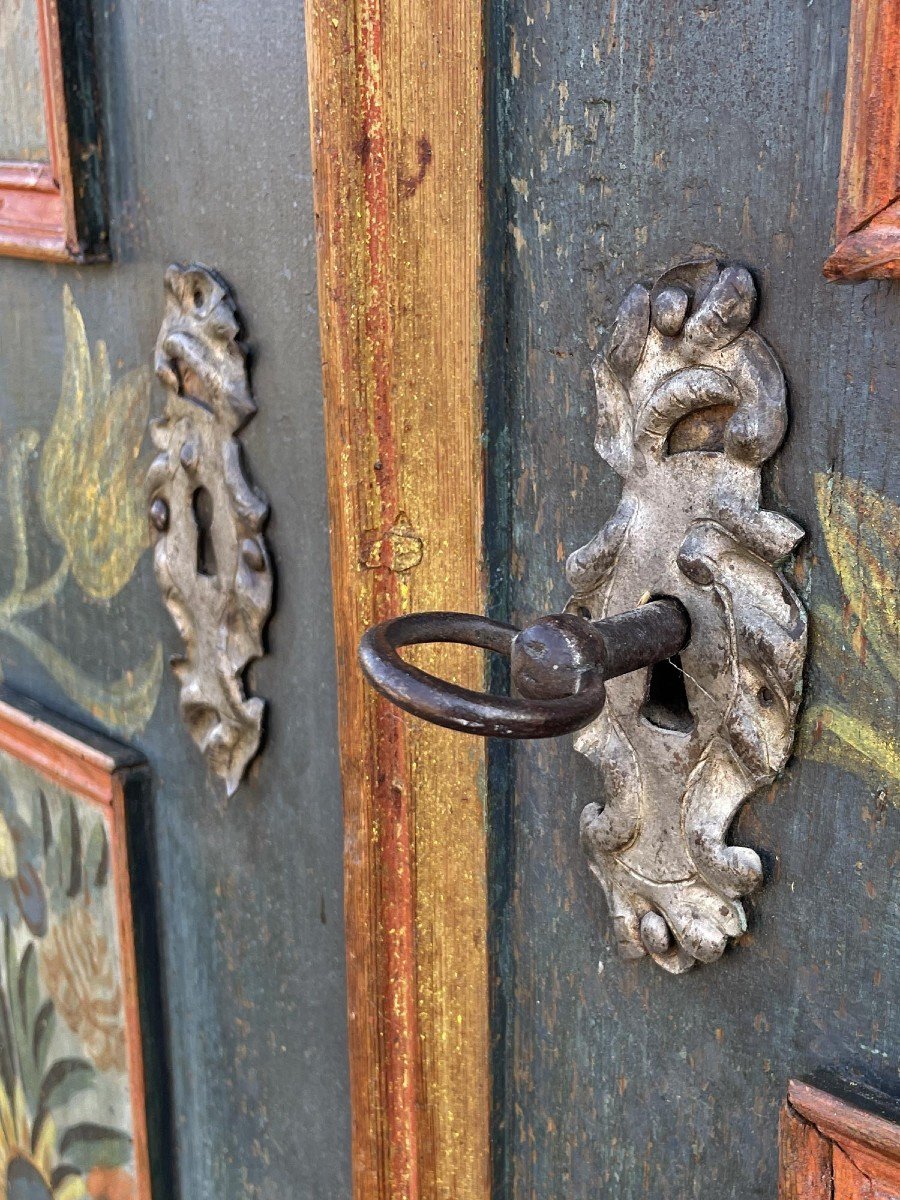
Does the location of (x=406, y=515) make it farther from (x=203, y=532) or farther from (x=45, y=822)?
(x=45, y=822)

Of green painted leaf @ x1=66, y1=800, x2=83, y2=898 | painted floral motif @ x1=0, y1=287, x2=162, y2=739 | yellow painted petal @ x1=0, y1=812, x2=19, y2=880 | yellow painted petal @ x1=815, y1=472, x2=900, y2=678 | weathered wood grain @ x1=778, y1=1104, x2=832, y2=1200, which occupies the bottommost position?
yellow painted petal @ x1=0, y1=812, x2=19, y2=880

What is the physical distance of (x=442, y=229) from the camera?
1.80 feet

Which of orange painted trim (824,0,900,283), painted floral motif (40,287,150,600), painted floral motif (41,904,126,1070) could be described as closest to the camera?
orange painted trim (824,0,900,283)

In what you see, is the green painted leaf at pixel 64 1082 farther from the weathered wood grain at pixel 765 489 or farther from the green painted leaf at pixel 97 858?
the weathered wood grain at pixel 765 489

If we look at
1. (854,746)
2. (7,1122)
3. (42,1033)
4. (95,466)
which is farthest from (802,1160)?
(7,1122)

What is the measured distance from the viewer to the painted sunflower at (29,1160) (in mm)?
992

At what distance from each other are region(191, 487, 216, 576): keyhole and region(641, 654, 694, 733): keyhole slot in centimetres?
32

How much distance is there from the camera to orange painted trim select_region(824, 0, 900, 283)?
0.38m

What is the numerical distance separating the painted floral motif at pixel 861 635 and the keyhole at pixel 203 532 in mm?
388

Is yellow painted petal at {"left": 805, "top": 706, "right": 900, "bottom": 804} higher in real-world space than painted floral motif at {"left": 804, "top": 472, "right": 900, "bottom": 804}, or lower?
lower

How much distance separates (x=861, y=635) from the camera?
44 centimetres

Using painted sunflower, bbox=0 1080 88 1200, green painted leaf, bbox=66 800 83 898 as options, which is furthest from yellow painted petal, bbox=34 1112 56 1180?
green painted leaf, bbox=66 800 83 898

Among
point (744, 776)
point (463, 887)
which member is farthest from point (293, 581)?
point (744, 776)

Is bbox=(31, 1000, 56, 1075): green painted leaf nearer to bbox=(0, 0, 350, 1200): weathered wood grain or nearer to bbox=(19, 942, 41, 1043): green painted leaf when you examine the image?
bbox=(19, 942, 41, 1043): green painted leaf
